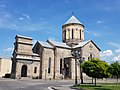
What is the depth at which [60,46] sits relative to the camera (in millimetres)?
51875

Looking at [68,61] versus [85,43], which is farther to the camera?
[85,43]

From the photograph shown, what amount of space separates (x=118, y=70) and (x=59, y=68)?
1684 cm

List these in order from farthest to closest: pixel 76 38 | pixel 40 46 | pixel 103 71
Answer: pixel 76 38 → pixel 40 46 → pixel 103 71

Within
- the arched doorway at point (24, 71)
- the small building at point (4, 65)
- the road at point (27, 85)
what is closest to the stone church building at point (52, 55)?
the arched doorway at point (24, 71)

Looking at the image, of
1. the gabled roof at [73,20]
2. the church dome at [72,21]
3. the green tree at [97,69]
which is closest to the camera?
the green tree at [97,69]

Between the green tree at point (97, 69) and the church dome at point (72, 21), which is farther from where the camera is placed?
the church dome at point (72, 21)

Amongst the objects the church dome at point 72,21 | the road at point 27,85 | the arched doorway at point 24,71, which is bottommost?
the road at point 27,85

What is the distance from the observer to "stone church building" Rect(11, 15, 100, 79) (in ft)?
143

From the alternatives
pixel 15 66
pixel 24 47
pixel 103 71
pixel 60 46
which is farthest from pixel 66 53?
pixel 103 71

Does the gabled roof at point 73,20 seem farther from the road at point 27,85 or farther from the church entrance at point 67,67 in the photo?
the road at point 27,85

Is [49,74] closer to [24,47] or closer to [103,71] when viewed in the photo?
[24,47]

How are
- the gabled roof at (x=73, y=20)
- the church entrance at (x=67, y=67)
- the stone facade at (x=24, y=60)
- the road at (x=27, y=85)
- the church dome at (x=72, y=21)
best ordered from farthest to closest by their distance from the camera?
1. the gabled roof at (x=73, y=20)
2. the church dome at (x=72, y=21)
3. the church entrance at (x=67, y=67)
4. the stone facade at (x=24, y=60)
5. the road at (x=27, y=85)

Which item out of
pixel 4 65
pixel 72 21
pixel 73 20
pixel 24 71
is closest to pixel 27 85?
pixel 24 71

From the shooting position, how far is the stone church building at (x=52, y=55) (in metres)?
43.6
